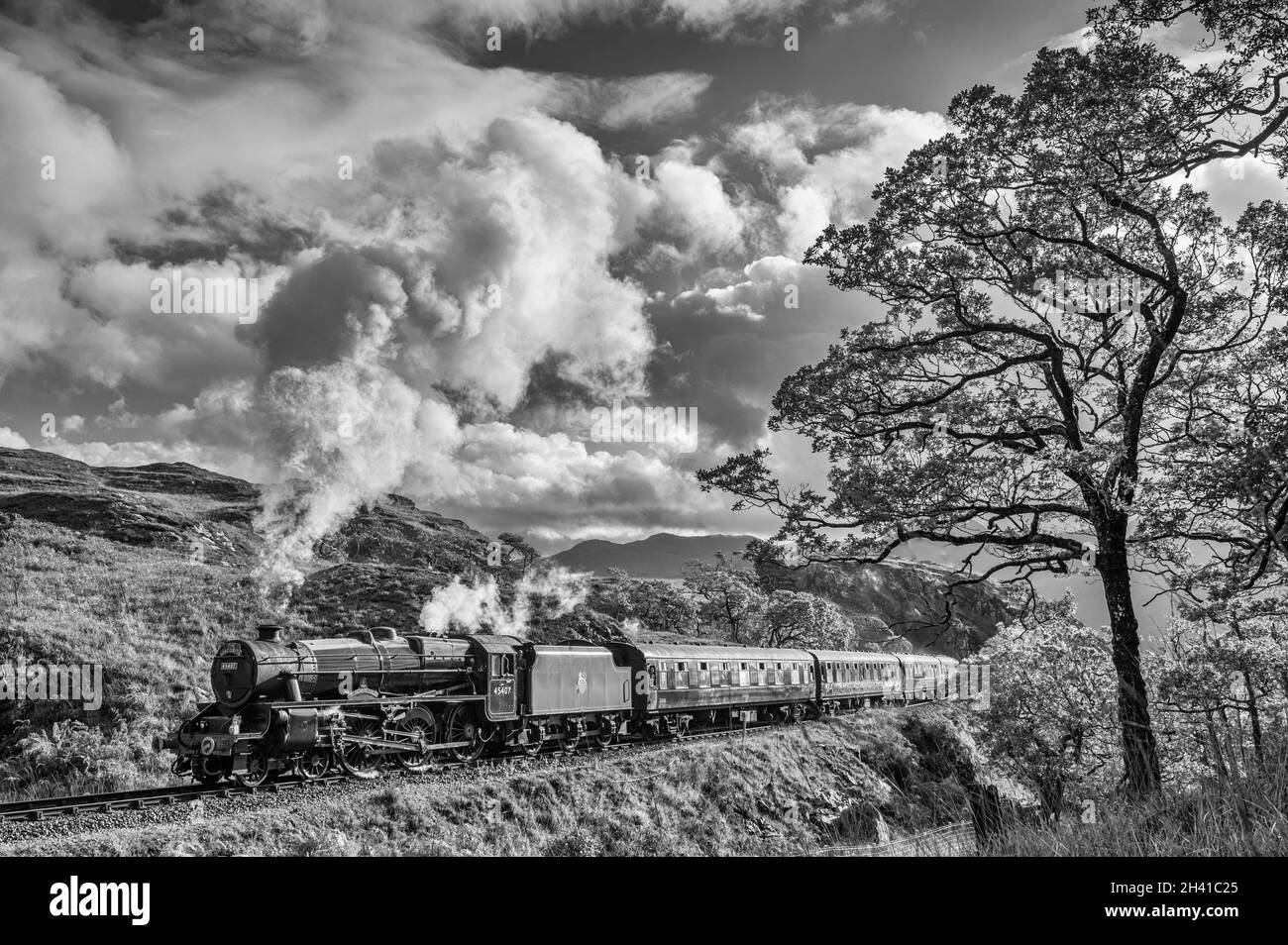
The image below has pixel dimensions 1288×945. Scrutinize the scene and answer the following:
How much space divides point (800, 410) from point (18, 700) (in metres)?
19.5

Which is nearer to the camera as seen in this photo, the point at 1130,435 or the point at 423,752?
the point at 1130,435

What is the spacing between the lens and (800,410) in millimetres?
14141

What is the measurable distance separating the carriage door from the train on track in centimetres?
4

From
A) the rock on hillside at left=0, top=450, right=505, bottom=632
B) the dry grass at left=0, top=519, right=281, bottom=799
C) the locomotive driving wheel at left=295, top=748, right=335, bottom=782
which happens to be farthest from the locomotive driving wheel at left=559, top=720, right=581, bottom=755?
the rock on hillside at left=0, top=450, right=505, bottom=632

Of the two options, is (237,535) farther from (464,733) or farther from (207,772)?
(207,772)

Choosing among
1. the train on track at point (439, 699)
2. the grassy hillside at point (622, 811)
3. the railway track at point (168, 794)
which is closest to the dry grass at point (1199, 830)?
the grassy hillside at point (622, 811)

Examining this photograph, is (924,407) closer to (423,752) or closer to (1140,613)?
(1140,613)

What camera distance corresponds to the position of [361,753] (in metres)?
15.3

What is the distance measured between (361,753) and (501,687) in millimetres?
3795

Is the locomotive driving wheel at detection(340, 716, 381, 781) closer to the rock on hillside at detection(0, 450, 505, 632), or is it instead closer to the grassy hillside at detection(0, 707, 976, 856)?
the grassy hillside at detection(0, 707, 976, 856)

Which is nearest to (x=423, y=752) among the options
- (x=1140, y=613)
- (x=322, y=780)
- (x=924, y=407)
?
(x=322, y=780)

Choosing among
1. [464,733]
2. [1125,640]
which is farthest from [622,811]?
[1125,640]
